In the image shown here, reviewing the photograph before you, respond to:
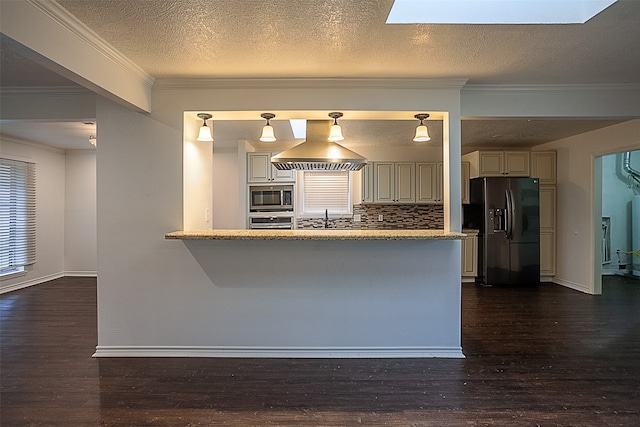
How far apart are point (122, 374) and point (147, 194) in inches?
54.8

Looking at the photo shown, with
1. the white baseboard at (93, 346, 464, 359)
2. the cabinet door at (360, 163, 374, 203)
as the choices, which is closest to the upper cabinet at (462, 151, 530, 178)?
the cabinet door at (360, 163, 374, 203)

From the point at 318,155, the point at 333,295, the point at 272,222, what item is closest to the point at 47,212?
the point at 272,222

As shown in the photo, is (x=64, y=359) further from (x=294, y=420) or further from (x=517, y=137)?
(x=517, y=137)

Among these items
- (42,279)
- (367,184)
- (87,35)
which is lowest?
(42,279)

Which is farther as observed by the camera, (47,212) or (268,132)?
(47,212)

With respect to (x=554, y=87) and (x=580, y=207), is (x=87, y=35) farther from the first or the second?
(x=580, y=207)

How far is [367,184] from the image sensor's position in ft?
19.8

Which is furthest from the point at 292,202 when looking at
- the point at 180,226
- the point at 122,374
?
the point at 122,374

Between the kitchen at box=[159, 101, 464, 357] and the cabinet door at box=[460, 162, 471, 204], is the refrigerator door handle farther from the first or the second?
the kitchen at box=[159, 101, 464, 357]

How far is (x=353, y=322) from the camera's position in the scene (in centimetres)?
307

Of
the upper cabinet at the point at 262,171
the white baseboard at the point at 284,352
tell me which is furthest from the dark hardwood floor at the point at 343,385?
the upper cabinet at the point at 262,171

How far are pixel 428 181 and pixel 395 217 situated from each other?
809mm

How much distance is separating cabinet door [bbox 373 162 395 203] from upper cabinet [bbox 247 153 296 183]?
53.5 inches

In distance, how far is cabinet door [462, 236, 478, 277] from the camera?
5965 millimetres
